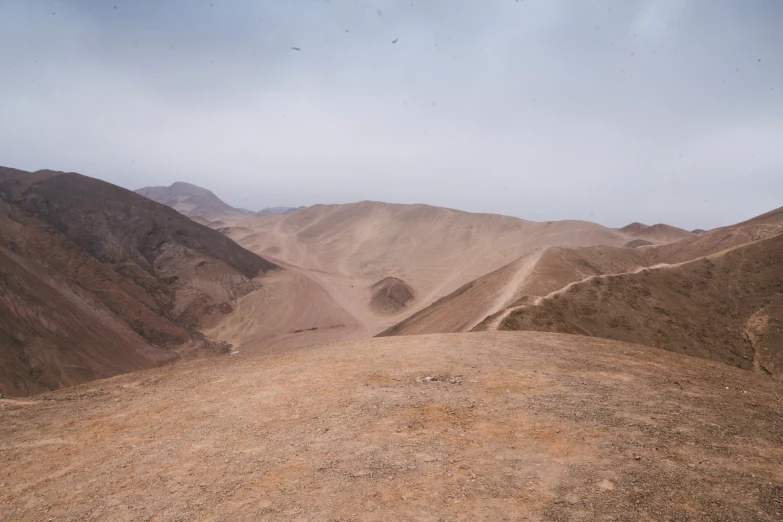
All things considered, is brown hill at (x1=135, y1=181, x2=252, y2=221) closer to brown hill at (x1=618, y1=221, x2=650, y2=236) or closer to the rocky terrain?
the rocky terrain

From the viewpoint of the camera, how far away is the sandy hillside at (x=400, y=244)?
54.6 meters

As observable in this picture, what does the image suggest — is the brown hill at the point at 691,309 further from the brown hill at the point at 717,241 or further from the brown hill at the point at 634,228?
the brown hill at the point at 634,228

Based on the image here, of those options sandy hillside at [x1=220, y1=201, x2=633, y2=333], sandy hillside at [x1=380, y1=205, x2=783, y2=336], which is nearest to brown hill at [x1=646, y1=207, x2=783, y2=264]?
sandy hillside at [x1=380, y1=205, x2=783, y2=336]

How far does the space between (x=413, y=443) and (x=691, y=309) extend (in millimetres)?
21567

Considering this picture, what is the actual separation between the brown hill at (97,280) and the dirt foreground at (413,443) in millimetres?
13442

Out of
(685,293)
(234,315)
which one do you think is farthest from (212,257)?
(685,293)

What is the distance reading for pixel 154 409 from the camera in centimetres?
880

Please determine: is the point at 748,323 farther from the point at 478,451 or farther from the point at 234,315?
the point at 234,315

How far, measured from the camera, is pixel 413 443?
644cm

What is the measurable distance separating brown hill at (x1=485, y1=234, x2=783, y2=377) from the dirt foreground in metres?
7.46

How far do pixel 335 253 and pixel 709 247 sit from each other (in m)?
51.8

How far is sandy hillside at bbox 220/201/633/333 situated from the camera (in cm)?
5456

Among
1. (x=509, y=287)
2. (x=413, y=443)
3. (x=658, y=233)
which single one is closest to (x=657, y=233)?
(x=658, y=233)

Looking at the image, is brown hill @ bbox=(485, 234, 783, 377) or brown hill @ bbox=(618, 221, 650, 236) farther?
brown hill @ bbox=(618, 221, 650, 236)
